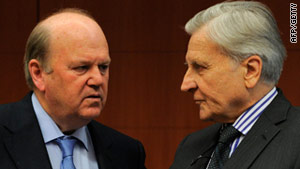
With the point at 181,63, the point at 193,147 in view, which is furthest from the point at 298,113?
the point at 181,63

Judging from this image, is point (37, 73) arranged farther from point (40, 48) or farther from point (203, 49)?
point (203, 49)

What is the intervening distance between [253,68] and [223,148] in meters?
0.38

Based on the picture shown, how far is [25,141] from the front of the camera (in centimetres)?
241

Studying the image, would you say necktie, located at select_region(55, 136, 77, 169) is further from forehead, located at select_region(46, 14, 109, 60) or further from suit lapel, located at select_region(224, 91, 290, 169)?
suit lapel, located at select_region(224, 91, 290, 169)

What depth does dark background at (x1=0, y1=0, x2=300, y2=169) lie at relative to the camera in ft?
14.6

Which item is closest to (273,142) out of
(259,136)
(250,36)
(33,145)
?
(259,136)

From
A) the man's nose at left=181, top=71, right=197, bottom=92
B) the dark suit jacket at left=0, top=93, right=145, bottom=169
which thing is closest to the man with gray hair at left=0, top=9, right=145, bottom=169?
the dark suit jacket at left=0, top=93, right=145, bottom=169

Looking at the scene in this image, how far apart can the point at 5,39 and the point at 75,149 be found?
2278mm

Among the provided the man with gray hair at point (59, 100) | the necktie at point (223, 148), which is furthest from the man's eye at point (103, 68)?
the necktie at point (223, 148)

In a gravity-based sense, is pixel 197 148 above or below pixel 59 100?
below

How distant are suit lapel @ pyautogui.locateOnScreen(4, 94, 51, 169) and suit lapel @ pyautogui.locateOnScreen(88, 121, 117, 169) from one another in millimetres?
288

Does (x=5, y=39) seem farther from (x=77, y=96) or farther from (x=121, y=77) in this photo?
(x=77, y=96)

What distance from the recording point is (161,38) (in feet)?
14.7

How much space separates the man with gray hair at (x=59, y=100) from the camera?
2.37 meters
